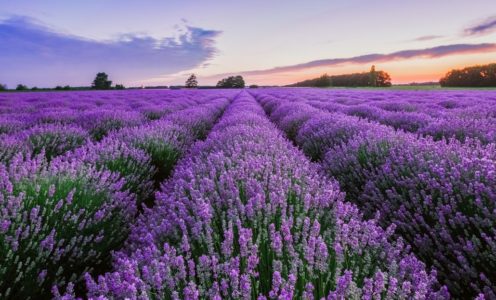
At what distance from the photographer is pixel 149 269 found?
1.36 metres

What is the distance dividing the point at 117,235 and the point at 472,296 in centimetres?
225

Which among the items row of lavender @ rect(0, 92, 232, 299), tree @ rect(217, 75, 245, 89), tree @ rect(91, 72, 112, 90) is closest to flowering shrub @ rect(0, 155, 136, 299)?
row of lavender @ rect(0, 92, 232, 299)

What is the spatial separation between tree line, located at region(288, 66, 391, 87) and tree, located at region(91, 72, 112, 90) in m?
53.1

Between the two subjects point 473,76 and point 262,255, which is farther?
point 473,76

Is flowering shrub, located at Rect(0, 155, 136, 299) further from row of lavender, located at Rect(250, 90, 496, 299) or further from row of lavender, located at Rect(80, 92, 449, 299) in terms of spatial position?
row of lavender, located at Rect(250, 90, 496, 299)

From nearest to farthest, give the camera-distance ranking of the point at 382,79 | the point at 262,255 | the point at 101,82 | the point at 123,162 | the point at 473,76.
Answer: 1. the point at 262,255
2. the point at 123,162
3. the point at 101,82
4. the point at 473,76
5. the point at 382,79

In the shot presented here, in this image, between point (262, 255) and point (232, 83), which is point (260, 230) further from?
point (232, 83)

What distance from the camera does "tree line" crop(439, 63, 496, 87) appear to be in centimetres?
5231

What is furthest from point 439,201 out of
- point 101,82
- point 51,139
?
point 101,82

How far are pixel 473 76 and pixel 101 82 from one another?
57726mm

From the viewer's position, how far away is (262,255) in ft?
5.11

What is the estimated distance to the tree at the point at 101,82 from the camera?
52.1 m

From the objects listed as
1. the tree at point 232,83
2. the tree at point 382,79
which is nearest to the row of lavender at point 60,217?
the tree at point 232,83

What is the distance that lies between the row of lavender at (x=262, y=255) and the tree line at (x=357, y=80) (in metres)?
80.8
